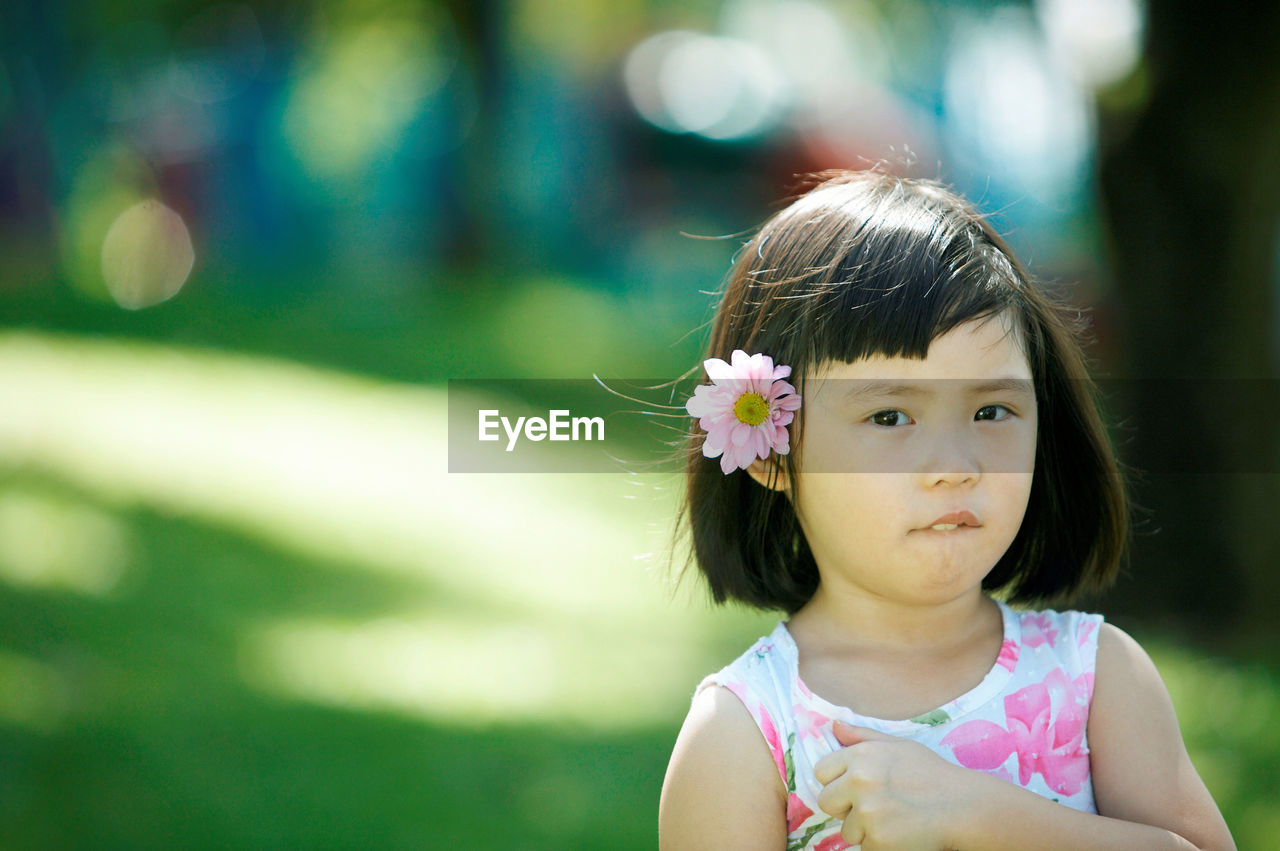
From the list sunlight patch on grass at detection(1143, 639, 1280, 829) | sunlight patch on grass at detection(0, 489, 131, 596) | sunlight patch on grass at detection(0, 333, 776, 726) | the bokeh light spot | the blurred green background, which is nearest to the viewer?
sunlight patch on grass at detection(1143, 639, 1280, 829)

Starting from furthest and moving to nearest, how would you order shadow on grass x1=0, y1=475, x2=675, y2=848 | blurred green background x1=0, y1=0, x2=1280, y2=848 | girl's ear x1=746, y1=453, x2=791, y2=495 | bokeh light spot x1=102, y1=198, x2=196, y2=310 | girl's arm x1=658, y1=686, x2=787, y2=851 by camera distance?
1. bokeh light spot x1=102, y1=198, x2=196, y2=310
2. blurred green background x1=0, y1=0, x2=1280, y2=848
3. shadow on grass x1=0, y1=475, x2=675, y2=848
4. girl's ear x1=746, y1=453, x2=791, y2=495
5. girl's arm x1=658, y1=686, x2=787, y2=851

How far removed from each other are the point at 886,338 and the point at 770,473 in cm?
30

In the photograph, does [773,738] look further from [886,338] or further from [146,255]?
[146,255]

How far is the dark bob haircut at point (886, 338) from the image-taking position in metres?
A: 1.81

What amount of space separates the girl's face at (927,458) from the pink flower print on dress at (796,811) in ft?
1.05

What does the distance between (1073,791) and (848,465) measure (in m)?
0.58

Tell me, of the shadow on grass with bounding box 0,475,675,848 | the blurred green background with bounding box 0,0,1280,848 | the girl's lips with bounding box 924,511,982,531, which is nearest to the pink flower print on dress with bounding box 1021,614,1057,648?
the girl's lips with bounding box 924,511,982,531

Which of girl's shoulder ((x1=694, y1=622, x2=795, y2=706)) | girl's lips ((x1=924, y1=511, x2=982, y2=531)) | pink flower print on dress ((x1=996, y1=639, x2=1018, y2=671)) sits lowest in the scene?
girl's shoulder ((x1=694, y1=622, x2=795, y2=706))

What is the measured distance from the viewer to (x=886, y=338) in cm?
178

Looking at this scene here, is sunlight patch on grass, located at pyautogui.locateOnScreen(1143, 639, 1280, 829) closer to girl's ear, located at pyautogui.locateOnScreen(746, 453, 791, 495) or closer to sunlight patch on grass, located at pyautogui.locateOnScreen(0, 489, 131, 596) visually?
girl's ear, located at pyautogui.locateOnScreen(746, 453, 791, 495)

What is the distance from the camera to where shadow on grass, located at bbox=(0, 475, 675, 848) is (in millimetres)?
3367

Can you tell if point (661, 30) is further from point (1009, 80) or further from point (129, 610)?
point (129, 610)

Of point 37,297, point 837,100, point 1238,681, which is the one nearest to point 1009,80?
point 837,100

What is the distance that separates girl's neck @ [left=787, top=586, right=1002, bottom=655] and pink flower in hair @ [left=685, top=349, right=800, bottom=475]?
10.9 inches
